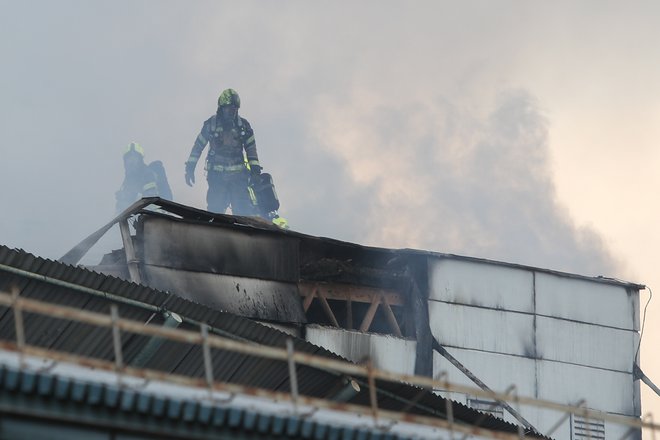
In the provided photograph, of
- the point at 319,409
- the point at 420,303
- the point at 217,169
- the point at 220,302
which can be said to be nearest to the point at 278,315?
the point at 220,302

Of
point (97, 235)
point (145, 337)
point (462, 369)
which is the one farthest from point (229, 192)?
point (145, 337)

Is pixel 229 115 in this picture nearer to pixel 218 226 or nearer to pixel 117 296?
pixel 218 226

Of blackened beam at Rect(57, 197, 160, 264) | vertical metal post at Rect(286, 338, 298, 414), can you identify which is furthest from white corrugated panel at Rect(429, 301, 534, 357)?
vertical metal post at Rect(286, 338, 298, 414)

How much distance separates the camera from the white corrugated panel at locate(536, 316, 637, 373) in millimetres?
28047

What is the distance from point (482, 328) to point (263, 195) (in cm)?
563

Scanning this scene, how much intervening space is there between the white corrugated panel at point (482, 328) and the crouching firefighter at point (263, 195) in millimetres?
4259

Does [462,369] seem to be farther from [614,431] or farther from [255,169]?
[255,169]

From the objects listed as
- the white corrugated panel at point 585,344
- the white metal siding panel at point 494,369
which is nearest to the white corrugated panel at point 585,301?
the white corrugated panel at point 585,344

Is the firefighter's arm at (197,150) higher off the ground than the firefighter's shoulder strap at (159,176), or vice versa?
the firefighter's shoulder strap at (159,176)

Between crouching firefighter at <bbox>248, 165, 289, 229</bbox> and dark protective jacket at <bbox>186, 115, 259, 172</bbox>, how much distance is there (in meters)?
0.45

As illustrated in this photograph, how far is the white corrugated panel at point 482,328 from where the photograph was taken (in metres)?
26.8

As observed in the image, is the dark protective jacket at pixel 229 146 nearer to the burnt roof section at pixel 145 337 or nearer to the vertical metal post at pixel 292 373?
the burnt roof section at pixel 145 337

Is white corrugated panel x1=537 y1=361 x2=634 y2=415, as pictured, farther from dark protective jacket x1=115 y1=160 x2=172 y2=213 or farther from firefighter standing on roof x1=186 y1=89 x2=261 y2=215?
dark protective jacket x1=115 y1=160 x2=172 y2=213

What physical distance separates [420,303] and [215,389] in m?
16.5
